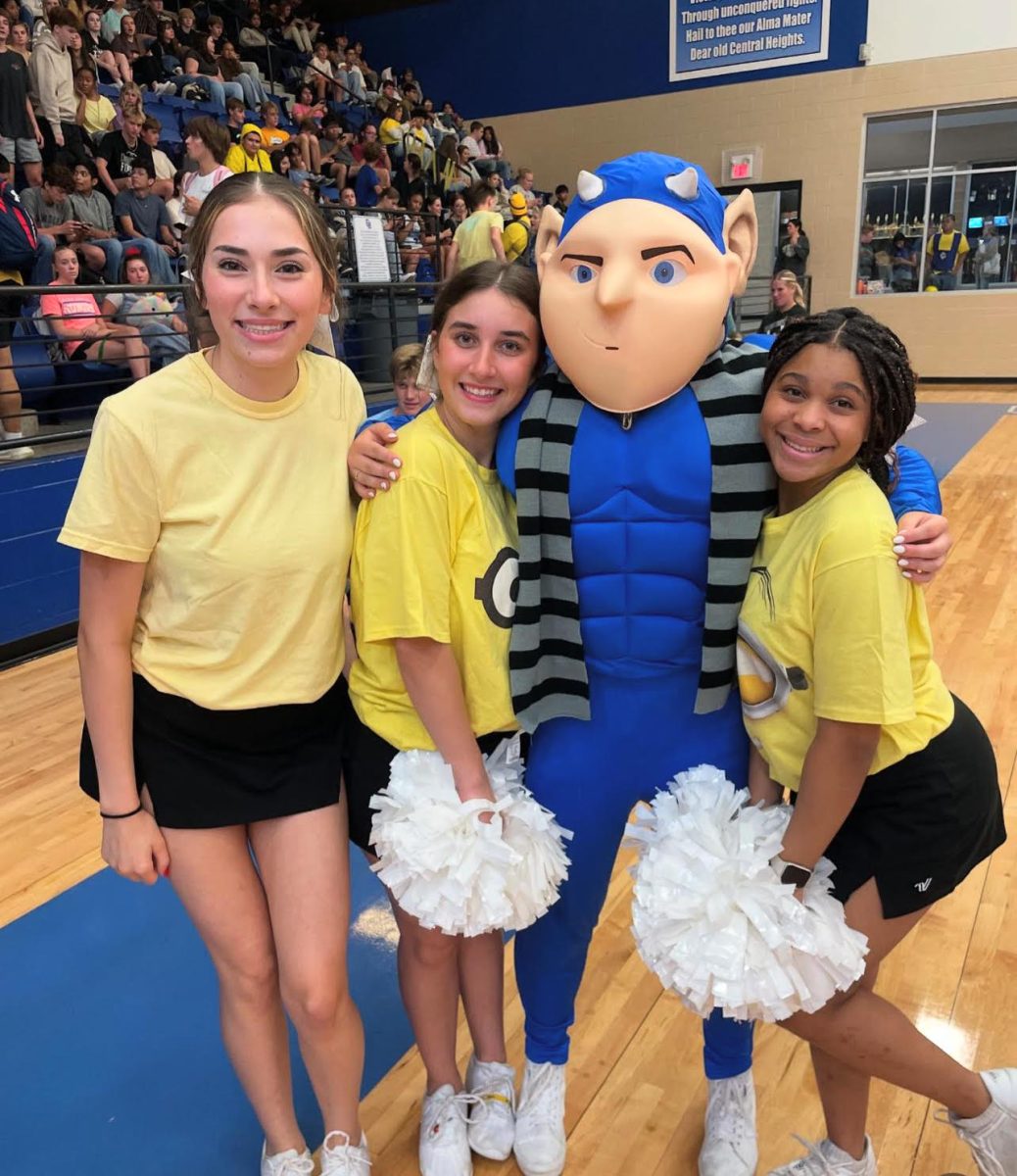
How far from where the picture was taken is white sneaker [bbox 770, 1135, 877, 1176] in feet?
4.71

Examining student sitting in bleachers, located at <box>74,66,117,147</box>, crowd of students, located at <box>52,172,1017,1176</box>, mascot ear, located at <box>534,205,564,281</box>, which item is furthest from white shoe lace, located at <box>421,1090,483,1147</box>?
student sitting in bleachers, located at <box>74,66,117,147</box>

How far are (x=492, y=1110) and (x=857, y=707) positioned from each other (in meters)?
0.98

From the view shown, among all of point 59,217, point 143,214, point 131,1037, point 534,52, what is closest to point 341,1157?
point 131,1037

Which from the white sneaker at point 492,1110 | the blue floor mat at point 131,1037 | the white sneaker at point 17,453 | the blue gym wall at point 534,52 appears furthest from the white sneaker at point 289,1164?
the blue gym wall at point 534,52

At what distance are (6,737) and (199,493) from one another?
242 centimetres

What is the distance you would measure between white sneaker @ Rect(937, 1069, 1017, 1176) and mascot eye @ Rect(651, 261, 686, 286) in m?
1.24

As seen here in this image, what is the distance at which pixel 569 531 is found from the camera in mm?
1277

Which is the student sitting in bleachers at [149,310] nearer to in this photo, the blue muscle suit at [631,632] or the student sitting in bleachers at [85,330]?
the student sitting in bleachers at [85,330]

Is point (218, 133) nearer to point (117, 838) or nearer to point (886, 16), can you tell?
point (117, 838)

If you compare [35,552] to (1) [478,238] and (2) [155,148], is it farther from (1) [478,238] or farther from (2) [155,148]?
(2) [155,148]

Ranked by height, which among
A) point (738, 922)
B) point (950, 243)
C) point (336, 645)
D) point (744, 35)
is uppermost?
point (744, 35)

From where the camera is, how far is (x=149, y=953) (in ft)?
6.95

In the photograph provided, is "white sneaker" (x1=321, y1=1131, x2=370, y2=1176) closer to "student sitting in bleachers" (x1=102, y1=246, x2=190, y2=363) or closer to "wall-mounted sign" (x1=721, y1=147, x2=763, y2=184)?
"student sitting in bleachers" (x1=102, y1=246, x2=190, y2=363)

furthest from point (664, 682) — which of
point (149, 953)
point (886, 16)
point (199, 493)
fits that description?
point (886, 16)
